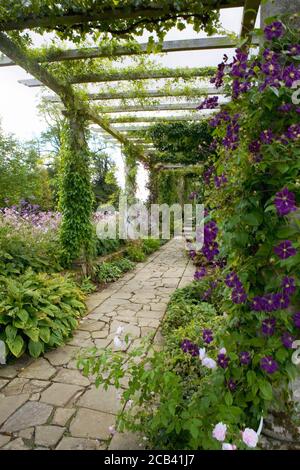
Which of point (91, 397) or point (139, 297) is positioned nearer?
point (91, 397)

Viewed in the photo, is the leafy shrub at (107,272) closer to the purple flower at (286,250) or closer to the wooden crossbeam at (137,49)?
the wooden crossbeam at (137,49)

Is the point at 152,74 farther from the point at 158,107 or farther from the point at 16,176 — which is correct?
the point at 16,176

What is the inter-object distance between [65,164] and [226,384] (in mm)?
4499

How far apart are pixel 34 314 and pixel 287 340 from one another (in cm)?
240

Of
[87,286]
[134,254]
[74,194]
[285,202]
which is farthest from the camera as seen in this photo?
[134,254]

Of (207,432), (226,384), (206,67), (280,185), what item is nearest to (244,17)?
(280,185)

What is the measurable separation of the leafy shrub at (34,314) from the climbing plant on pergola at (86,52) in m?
1.55

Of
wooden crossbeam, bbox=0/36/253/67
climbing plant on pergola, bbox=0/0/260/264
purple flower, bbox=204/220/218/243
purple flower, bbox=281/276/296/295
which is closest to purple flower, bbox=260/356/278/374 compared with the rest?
purple flower, bbox=281/276/296/295

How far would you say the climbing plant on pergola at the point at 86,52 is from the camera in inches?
107

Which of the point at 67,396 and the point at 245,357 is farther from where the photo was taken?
the point at 67,396

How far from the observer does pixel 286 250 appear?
4.43 feet

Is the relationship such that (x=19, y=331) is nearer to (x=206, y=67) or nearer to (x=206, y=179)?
(x=206, y=179)

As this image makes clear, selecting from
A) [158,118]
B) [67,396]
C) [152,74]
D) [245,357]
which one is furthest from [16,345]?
[158,118]
